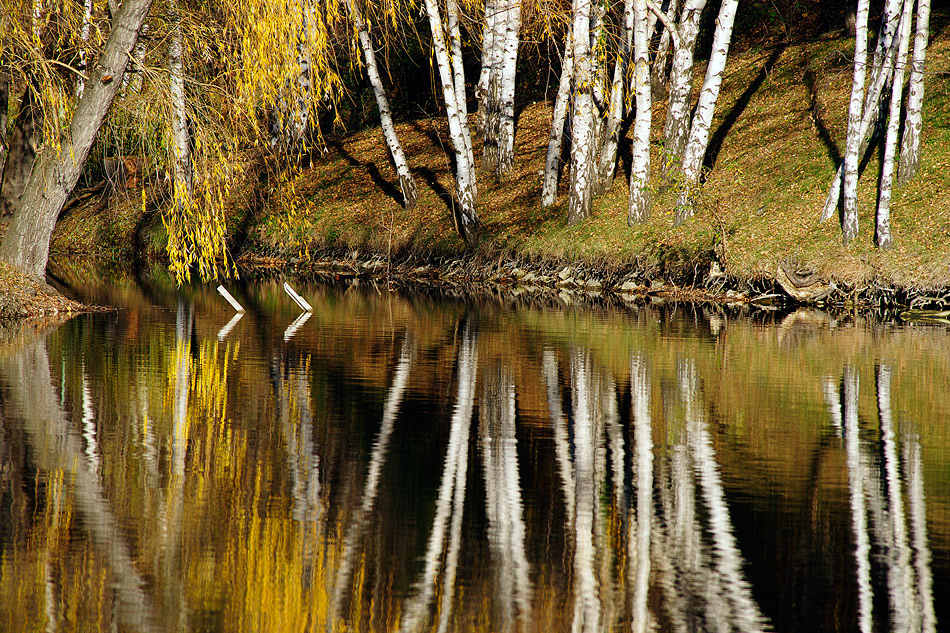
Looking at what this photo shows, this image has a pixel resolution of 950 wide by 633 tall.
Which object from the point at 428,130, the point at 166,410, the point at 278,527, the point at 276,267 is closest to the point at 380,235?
the point at 276,267

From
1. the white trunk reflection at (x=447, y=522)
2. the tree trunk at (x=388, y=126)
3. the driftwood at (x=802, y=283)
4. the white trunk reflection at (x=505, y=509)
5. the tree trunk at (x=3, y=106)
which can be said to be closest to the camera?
the white trunk reflection at (x=447, y=522)

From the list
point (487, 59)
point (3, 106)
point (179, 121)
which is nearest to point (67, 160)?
point (179, 121)

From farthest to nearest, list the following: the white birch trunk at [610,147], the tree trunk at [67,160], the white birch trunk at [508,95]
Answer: the white birch trunk at [508,95] < the white birch trunk at [610,147] < the tree trunk at [67,160]

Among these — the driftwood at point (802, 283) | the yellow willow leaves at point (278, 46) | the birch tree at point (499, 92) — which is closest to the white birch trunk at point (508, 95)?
the birch tree at point (499, 92)

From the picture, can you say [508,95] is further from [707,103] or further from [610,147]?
[707,103]

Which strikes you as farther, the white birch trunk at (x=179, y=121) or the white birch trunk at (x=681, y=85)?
the white birch trunk at (x=681, y=85)

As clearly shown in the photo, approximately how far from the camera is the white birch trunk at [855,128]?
22.1 metres

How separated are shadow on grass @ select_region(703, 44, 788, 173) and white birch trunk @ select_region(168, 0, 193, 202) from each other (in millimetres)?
15971

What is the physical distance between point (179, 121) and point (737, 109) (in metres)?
20.9

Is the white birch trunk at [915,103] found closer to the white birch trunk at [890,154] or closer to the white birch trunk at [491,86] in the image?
the white birch trunk at [890,154]

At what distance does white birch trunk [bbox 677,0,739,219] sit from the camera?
2470 cm

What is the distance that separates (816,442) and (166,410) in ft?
18.3

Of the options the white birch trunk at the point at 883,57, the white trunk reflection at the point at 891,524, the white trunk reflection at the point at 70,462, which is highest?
the white birch trunk at the point at 883,57

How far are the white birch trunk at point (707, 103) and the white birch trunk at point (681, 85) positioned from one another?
0.34 metres
